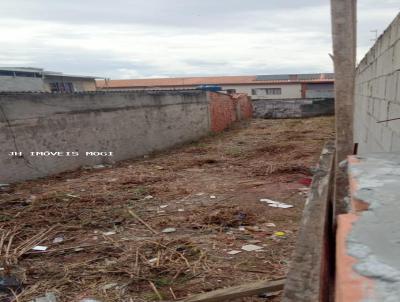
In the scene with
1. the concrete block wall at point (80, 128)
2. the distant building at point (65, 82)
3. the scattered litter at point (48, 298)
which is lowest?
the scattered litter at point (48, 298)

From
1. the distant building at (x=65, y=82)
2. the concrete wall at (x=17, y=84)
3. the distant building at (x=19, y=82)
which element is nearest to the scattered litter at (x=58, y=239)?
the distant building at (x=19, y=82)

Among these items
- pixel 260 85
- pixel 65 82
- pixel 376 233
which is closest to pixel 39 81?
pixel 65 82

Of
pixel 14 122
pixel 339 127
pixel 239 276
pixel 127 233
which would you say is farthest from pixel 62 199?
pixel 339 127

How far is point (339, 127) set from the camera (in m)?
2.86

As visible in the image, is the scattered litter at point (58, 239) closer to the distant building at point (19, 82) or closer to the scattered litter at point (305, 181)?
the scattered litter at point (305, 181)

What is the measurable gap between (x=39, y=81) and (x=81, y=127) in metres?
11.2

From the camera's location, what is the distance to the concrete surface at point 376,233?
57 cm

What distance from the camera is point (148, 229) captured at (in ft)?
13.0

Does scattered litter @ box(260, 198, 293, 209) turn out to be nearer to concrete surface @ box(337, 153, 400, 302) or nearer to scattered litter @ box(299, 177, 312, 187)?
scattered litter @ box(299, 177, 312, 187)

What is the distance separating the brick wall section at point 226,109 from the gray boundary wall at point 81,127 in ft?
10.6

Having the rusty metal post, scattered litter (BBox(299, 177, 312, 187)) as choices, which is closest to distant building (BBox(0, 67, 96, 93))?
scattered litter (BBox(299, 177, 312, 187))

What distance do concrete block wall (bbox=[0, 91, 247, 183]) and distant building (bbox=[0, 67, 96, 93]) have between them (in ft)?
19.8

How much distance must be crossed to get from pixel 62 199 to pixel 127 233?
6.13 feet

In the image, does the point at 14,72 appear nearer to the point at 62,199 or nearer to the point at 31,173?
the point at 31,173
